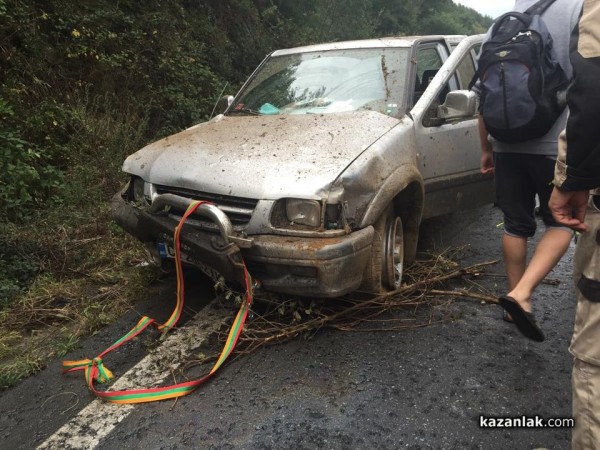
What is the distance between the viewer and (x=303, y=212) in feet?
8.47

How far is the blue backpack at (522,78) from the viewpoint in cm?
225

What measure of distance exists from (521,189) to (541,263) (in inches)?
17.1

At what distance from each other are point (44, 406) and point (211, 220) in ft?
4.10

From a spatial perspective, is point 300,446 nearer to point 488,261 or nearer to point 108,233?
point 488,261

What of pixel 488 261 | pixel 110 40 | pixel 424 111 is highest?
pixel 110 40

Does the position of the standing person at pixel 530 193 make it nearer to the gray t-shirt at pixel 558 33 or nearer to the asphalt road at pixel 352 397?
the gray t-shirt at pixel 558 33

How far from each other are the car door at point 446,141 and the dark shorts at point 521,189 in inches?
31.0

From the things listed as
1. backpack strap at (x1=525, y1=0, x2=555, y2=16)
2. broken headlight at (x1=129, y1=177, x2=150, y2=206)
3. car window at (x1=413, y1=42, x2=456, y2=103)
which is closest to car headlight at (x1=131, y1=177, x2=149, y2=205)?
broken headlight at (x1=129, y1=177, x2=150, y2=206)

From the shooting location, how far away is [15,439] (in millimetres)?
2168

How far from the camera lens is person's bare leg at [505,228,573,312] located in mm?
2388

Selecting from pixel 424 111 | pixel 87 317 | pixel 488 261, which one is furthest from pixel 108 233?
pixel 488 261

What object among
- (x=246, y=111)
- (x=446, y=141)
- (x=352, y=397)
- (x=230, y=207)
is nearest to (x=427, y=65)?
(x=446, y=141)

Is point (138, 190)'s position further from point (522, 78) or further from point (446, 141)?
point (522, 78)

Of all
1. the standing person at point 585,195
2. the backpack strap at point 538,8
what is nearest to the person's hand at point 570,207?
Result: the standing person at point 585,195
